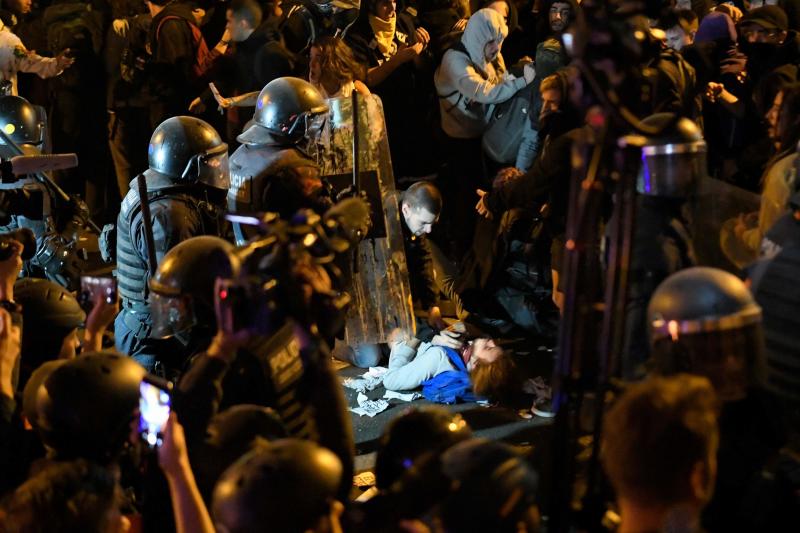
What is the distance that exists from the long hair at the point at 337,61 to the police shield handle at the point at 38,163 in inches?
83.2

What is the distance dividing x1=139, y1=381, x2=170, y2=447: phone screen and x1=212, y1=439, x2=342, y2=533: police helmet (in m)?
0.81

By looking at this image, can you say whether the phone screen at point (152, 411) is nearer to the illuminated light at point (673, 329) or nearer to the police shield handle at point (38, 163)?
the illuminated light at point (673, 329)

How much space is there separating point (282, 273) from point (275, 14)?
19.4ft

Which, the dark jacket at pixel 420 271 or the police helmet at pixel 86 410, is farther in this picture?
the dark jacket at pixel 420 271

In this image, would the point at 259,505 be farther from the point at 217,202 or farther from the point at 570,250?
the point at 217,202

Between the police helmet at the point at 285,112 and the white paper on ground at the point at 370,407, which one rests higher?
the police helmet at the point at 285,112

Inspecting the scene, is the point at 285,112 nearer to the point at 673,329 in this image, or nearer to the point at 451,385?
the point at 451,385

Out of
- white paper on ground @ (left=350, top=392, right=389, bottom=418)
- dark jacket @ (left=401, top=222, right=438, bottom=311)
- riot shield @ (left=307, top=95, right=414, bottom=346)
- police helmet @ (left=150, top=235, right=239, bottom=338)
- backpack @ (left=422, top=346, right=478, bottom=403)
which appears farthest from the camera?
dark jacket @ (left=401, top=222, right=438, bottom=311)

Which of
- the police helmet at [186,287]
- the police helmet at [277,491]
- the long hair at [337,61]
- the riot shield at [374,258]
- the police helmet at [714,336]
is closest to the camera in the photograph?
the police helmet at [277,491]

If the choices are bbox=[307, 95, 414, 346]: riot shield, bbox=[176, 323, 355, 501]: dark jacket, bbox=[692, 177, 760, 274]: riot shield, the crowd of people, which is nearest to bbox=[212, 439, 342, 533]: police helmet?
the crowd of people

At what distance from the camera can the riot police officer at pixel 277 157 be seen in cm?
534

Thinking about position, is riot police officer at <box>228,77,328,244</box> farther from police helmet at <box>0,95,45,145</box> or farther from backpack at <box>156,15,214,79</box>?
backpack at <box>156,15,214,79</box>

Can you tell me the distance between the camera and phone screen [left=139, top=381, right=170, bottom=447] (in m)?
3.18

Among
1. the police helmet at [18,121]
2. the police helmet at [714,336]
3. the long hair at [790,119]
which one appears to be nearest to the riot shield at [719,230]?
the long hair at [790,119]
